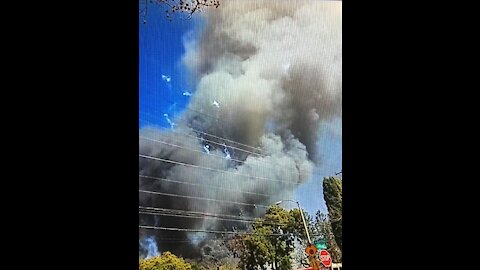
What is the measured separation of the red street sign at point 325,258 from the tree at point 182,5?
0.60m

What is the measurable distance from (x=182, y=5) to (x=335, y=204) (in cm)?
55

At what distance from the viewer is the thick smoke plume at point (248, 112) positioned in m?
1.07

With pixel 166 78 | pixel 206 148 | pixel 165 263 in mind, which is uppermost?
pixel 166 78

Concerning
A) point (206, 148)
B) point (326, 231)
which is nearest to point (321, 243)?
point (326, 231)

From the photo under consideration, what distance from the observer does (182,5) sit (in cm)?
109

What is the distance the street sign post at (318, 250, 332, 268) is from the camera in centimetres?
110

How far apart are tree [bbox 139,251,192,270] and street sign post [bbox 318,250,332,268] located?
0.29m

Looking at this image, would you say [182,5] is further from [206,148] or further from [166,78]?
[206,148]

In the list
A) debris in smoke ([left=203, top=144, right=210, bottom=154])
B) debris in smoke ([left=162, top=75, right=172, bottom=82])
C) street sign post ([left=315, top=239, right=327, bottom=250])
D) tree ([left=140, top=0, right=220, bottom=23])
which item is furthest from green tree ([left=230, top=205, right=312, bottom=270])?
tree ([left=140, top=0, right=220, bottom=23])

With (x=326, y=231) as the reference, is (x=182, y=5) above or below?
above

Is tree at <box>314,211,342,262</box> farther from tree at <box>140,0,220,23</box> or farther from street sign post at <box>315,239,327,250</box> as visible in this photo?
tree at <box>140,0,220,23</box>

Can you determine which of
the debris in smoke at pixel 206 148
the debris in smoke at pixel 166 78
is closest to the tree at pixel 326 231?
the debris in smoke at pixel 206 148

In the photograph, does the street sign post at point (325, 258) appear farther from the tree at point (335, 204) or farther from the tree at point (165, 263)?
the tree at point (165, 263)
